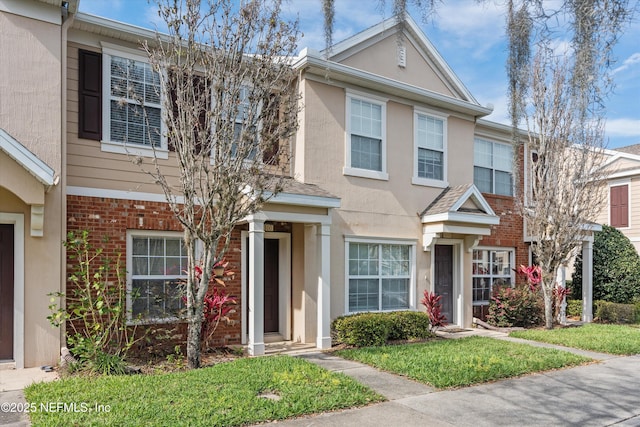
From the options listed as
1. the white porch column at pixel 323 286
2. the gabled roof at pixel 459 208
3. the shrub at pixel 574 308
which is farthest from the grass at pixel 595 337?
the white porch column at pixel 323 286

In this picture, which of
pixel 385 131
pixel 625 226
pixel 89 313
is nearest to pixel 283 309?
pixel 89 313

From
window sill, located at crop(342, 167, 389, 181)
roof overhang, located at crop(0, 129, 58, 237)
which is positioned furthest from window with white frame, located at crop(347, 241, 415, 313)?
roof overhang, located at crop(0, 129, 58, 237)

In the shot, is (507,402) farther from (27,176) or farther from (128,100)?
(128,100)

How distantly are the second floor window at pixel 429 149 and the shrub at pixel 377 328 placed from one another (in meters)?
3.52

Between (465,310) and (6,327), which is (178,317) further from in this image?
(465,310)

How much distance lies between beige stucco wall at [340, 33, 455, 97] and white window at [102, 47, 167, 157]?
4486 mm

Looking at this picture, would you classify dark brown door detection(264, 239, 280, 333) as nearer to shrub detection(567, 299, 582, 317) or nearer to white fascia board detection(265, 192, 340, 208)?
white fascia board detection(265, 192, 340, 208)

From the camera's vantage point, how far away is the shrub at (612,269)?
15.4 metres

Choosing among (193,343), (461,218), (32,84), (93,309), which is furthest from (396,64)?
(93,309)

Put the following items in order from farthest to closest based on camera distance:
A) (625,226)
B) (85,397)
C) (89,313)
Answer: (625,226)
(89,313)
(85,397)

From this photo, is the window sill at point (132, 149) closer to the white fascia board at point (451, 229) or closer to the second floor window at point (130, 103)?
the second floor window at point (130, 103)

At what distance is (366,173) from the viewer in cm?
1132

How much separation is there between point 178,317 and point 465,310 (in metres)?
7.81

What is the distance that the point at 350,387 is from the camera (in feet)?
21.7
